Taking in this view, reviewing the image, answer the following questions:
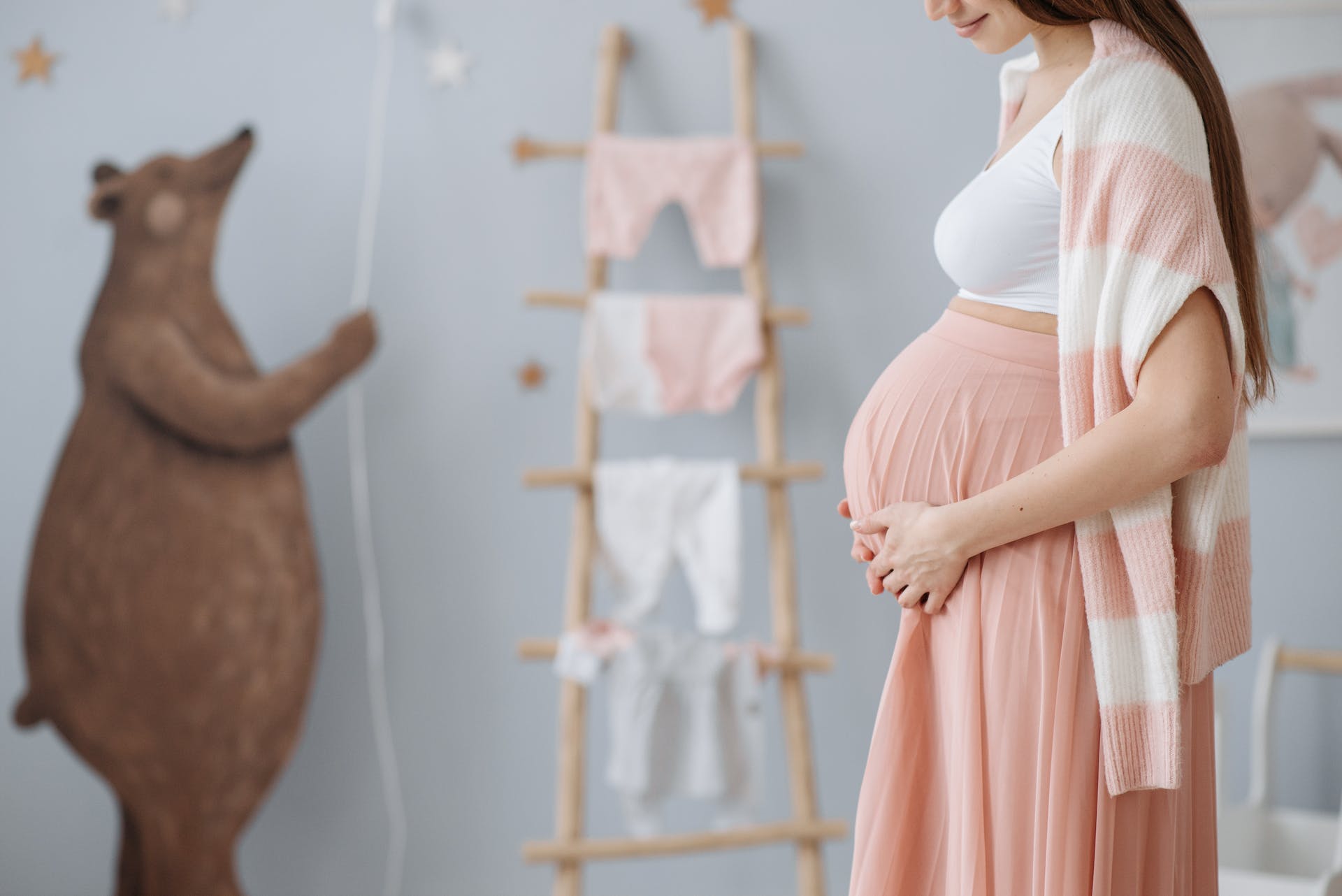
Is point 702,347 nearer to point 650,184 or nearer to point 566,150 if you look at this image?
point 650,184

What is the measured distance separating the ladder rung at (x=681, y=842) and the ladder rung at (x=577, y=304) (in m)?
0.75

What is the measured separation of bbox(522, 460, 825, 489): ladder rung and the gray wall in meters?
0.15

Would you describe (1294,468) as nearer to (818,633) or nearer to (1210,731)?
(818,633)

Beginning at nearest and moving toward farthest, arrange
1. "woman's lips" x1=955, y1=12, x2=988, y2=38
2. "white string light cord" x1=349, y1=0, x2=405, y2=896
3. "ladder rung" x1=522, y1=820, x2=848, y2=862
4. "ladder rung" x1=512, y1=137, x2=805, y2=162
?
"woman's lips" x1=955, y1=12, x2=988, y2=38 → "ladder rung" x1=522, y1=820, x2=848, y2=862 → "ladder rung" x1=512, y1=137, x2=805, y2=162 → "white string light cord" x1=349, y1=0, x2=405, y2=896

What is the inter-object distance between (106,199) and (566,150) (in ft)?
2.38

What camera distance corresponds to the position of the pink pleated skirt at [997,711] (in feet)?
2.43

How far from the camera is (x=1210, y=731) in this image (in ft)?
2.64

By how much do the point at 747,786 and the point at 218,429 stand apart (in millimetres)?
971

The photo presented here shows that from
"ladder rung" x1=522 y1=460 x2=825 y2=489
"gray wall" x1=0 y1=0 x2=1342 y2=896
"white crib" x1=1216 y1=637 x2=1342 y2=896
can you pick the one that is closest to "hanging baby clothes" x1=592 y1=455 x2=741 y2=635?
"ladder rung" x1=522 y1=460 x2=825 y2=489

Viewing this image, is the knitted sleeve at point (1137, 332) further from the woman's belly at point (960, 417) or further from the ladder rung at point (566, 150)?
the ladder rung at point (566, 150)

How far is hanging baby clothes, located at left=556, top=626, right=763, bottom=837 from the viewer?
1.60 m

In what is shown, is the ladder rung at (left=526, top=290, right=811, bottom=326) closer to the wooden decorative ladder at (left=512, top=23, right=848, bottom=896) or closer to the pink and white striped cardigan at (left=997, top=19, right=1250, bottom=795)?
the wooden decorative ladder at (left=512, top=23, right=848, bottom=896)

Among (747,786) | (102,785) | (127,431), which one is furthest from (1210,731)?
(102,785)

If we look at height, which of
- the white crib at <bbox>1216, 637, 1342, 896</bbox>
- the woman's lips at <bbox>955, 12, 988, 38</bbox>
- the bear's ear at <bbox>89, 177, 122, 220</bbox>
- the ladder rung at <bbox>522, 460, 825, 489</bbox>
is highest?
the bear's ear at <bbox>89, 177, 122, 220</bbox>
